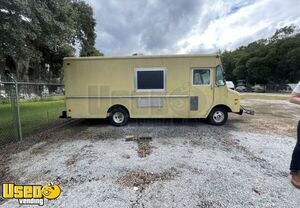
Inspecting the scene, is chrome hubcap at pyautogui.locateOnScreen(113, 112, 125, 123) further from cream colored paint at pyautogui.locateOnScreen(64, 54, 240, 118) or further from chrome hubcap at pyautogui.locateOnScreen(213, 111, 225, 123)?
chrome hubcap at pyautogui.locateOnScreen(213, 111, 225, 123)

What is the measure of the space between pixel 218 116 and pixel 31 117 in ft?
28.7

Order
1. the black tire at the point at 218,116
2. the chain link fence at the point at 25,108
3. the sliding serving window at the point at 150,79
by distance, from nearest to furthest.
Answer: the chain link fence at the point at 25,108 → the sliding serving window at the point at 150,79 → the black tire at the point at 218,116

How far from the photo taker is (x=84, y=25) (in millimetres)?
16125

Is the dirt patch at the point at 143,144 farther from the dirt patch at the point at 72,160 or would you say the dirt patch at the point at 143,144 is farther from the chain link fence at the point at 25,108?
the chain link fence at the point at 25,108

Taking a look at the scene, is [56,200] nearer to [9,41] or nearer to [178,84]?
[178,84]

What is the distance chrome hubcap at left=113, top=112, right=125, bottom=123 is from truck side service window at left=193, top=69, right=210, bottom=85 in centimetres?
305

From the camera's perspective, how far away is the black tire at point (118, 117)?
661 cm

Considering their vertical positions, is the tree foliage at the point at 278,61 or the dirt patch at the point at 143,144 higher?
the tree foliage at the point at 278,61

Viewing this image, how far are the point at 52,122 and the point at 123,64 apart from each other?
460 cm

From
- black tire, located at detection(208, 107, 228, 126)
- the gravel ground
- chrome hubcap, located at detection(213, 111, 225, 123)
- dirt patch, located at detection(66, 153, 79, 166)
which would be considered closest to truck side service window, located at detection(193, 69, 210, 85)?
black tire, located at detection(208, 107, 228, 126)

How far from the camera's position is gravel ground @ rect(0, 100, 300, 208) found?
2555mm

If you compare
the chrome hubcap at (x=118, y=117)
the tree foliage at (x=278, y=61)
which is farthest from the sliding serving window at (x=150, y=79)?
the tree foliage at (x=278, y=61)

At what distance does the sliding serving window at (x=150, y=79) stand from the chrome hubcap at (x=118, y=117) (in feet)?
3.92

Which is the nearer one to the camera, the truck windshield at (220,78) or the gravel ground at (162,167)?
the gravel ground at (162,167)
